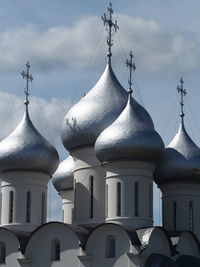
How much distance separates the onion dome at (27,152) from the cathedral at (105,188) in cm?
4

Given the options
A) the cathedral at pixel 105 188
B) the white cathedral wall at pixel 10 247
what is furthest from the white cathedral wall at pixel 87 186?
the white cathedral wall at pixel 10 247

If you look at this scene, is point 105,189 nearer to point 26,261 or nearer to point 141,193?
point 141,193

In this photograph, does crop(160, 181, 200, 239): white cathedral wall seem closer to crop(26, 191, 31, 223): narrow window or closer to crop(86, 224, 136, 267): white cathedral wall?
crop(86, 224, 136, 267): white cathedral wall

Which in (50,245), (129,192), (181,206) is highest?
(129,192)

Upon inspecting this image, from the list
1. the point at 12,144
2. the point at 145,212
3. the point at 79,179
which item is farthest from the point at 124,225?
the point at 12,144

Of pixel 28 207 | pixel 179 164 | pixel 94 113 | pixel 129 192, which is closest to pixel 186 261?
pixel 129 192

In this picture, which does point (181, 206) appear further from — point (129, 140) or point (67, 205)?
point (67, 205)

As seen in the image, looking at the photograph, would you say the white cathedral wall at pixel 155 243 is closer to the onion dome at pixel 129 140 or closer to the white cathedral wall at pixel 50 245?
the white cathedral wall at pixel 50 245

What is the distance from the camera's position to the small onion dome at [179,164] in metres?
38.8

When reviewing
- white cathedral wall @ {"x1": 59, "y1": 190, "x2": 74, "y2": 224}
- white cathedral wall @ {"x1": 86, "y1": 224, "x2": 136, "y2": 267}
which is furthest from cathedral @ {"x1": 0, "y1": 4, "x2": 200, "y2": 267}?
white cathedral wall @ {"x1": 59, "y1": 190, "x2": 74, "y2": 224}

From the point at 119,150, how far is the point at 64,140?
3681mm

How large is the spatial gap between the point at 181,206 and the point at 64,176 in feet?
19.2

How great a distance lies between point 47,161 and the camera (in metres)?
39.0

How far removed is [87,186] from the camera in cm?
3803
